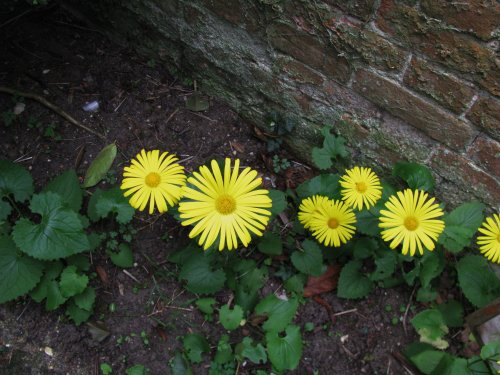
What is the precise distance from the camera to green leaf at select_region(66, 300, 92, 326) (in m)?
1.98

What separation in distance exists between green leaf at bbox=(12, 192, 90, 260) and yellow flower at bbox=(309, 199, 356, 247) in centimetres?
98

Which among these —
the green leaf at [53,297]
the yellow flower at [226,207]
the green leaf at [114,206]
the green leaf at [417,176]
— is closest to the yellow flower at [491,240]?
the green leaf at [417,176]

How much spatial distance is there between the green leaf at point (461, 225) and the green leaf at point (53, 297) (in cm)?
164

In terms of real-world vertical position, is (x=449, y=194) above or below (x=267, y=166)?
above

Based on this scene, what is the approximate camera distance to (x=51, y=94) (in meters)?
2.51

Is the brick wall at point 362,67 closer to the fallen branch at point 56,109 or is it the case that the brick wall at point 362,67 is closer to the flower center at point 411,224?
the flower center at point 411,224

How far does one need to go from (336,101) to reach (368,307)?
1001 millimetres

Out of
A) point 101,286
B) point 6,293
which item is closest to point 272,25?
point 101,286

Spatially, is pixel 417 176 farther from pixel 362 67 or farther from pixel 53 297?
pixel 53 297

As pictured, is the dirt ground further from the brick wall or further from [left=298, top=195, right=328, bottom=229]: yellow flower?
[left=298, top=195, right=328, bottom=229]: yellow flower

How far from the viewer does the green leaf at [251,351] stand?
6.40 feet

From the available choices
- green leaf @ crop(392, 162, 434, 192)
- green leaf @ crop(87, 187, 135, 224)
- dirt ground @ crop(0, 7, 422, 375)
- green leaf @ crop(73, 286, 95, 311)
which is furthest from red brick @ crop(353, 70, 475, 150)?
green leaf @ crop(73, 286, 95, 311)

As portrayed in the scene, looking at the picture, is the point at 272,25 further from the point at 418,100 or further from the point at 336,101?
the point at 418,100

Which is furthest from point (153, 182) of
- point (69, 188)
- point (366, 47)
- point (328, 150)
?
point (366, 47)
